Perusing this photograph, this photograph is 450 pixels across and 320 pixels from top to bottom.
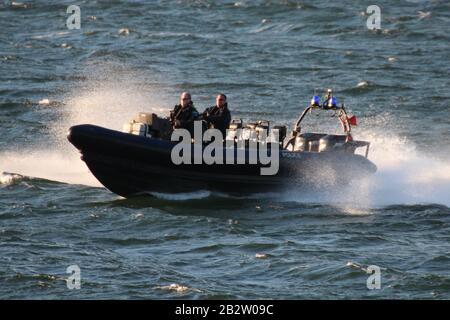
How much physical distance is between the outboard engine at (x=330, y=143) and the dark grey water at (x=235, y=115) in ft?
2.33

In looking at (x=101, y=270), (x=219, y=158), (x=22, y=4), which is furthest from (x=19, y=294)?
(x=22, y=4)

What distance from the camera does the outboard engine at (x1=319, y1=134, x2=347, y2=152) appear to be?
16.9 m

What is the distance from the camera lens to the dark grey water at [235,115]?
499 inches

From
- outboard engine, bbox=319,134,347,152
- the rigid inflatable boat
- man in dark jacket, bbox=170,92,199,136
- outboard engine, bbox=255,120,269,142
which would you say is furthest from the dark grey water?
man in dark jacket, bbox=170,92,199,136

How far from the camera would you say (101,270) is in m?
12.7

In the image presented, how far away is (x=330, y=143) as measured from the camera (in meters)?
16.9

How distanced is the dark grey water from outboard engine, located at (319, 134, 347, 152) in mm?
709

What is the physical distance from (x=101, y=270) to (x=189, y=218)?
2826mm

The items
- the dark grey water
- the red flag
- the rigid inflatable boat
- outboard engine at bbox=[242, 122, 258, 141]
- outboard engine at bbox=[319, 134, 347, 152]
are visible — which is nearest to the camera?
the dark grey water

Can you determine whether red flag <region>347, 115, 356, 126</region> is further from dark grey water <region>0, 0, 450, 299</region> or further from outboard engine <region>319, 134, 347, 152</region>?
dark grey water <region>0, 0, 450, 299</region>

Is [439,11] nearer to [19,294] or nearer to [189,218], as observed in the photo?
[189,218]

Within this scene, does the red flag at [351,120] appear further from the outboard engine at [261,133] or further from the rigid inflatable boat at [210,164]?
the outboard engine at [261,133]

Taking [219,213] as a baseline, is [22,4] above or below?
above
